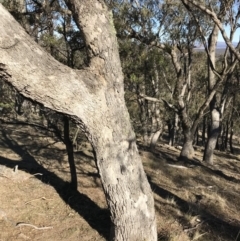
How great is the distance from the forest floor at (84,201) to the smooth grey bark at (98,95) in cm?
82

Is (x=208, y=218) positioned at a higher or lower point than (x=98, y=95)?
lower

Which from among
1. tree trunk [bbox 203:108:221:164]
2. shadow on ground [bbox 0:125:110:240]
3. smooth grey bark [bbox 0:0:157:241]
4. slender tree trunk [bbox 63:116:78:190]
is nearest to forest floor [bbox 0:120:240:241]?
shadow on ground [bbox 0:125:110:240]

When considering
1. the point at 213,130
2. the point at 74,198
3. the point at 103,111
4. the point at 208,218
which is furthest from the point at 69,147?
the point at 213,130

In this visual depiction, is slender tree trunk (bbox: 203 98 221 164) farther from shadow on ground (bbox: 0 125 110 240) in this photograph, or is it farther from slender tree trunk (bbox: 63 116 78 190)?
slender tree trunk (bbox: 63 116 78 190)

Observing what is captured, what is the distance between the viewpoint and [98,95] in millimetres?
4195

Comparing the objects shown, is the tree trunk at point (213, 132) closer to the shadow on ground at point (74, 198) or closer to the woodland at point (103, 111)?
the woodland at point (103, 111)

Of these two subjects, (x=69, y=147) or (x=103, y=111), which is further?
(x=69, y=147)

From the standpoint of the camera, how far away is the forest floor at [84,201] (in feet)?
17.3

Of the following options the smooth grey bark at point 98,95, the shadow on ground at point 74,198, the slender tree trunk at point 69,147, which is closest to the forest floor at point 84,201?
the shadow on ground at point 74,198

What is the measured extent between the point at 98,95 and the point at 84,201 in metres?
2.77

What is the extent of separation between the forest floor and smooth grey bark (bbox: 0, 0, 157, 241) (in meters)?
0.82

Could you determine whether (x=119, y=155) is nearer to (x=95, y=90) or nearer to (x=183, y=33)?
(x=95, y=90)

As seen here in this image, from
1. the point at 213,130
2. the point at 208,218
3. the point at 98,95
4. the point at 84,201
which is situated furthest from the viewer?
the point at 213,130

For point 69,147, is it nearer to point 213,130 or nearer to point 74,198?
point 74,198
